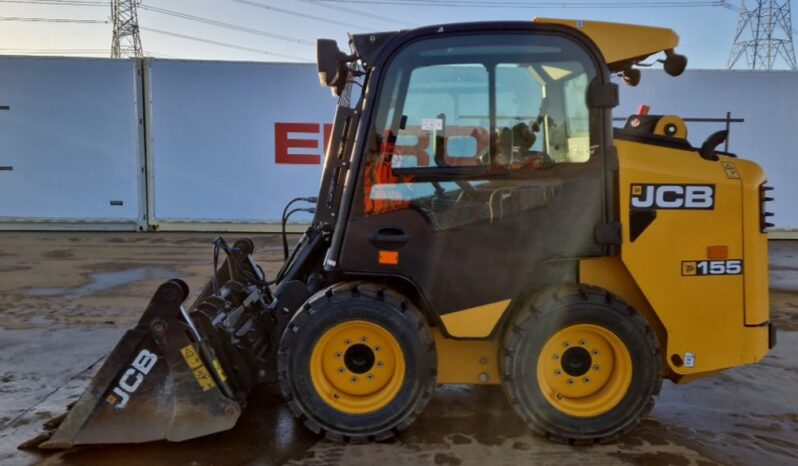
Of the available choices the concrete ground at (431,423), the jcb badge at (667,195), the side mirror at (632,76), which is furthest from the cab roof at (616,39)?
the concrete ground at (431,423)

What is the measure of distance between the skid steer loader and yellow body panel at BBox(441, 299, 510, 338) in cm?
1

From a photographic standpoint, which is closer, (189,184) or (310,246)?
(310,246)

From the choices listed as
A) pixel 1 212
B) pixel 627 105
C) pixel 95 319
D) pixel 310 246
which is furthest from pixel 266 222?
pixel 310 246

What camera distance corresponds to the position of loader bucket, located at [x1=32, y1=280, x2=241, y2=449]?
3.09m

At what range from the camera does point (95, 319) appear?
608cm

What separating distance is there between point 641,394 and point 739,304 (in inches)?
28.7

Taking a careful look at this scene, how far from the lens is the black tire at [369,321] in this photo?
3.17 meters

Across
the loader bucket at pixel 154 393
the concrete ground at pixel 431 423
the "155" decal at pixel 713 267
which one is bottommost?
the concrete ground at pixel 431 423

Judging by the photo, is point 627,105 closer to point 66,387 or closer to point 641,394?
point 641,394

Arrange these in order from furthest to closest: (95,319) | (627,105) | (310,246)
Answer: (627,105)
(95,319)
(310,246)

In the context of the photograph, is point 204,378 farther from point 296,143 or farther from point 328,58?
point 296,143

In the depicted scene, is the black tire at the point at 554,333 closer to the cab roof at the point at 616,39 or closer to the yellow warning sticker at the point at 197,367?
the cab roof at the point at 616,39

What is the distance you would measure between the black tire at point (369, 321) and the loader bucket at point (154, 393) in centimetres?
38

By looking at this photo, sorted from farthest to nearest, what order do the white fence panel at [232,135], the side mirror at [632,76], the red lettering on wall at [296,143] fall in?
the red lettering on wall at [296,143] < the white fence panel at [232,135] < the side mirror at [632,76]
